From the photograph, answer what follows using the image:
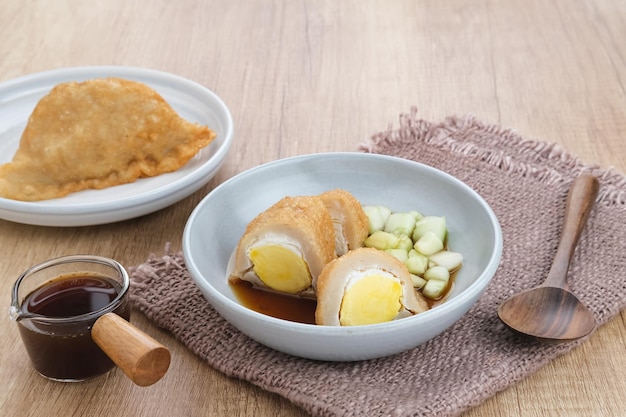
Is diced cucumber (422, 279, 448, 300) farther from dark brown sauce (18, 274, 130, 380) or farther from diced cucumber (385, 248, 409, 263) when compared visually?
dark brown sauce (18, 274, 130, 380)

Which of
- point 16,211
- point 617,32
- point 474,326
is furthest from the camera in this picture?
point 617,32

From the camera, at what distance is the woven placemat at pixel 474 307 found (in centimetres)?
157

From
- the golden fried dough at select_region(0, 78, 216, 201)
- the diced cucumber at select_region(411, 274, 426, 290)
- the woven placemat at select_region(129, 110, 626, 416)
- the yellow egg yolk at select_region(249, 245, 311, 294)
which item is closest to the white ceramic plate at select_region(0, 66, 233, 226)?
the golden fried dough at select_region(0, 78, 216, 201)

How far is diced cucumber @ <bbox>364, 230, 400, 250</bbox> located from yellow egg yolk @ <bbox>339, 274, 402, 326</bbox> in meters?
0.32

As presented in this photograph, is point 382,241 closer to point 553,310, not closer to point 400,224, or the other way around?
point 400,224

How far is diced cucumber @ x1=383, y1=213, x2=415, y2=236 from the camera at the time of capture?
197 centimetres

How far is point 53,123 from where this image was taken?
2227 mm

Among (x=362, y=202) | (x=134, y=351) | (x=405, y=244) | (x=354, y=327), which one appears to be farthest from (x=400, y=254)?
(x=134, y=351)

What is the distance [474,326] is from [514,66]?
5.60 feet

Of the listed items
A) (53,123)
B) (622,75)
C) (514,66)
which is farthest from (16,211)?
(622,75)

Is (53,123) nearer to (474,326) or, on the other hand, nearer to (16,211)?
(16,211)

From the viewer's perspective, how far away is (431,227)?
6.37 feet

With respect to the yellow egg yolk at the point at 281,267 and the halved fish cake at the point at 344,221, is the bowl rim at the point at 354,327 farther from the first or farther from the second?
the halved fish cake at the point at 344,221

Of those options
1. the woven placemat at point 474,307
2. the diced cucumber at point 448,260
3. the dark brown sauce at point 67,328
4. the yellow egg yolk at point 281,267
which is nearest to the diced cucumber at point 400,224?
the diced cucumber at point 448,260
